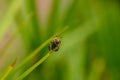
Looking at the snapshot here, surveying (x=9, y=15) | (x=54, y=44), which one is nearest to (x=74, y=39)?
(x=9, y=15)

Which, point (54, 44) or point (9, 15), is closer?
point (54, 44)

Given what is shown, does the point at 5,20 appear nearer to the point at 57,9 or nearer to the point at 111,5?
the point at 57,9

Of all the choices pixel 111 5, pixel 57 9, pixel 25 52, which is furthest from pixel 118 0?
pixel 25 52

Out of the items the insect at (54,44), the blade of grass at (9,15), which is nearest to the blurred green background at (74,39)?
the blade of grass at (9,15)

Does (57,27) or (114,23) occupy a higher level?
(57,27)

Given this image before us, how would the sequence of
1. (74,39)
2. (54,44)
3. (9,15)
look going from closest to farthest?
(54,44) → (9,15) → (74,39)

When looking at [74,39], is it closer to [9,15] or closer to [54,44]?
[9,15]

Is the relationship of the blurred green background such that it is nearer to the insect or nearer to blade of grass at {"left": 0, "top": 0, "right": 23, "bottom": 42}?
blade of grass at {"left": 0, "top": 0, "right": 23, "bottom": 42}

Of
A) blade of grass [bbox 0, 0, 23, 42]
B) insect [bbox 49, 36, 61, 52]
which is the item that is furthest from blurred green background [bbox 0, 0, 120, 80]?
insect [bbox 49, 36, 61, 52]
